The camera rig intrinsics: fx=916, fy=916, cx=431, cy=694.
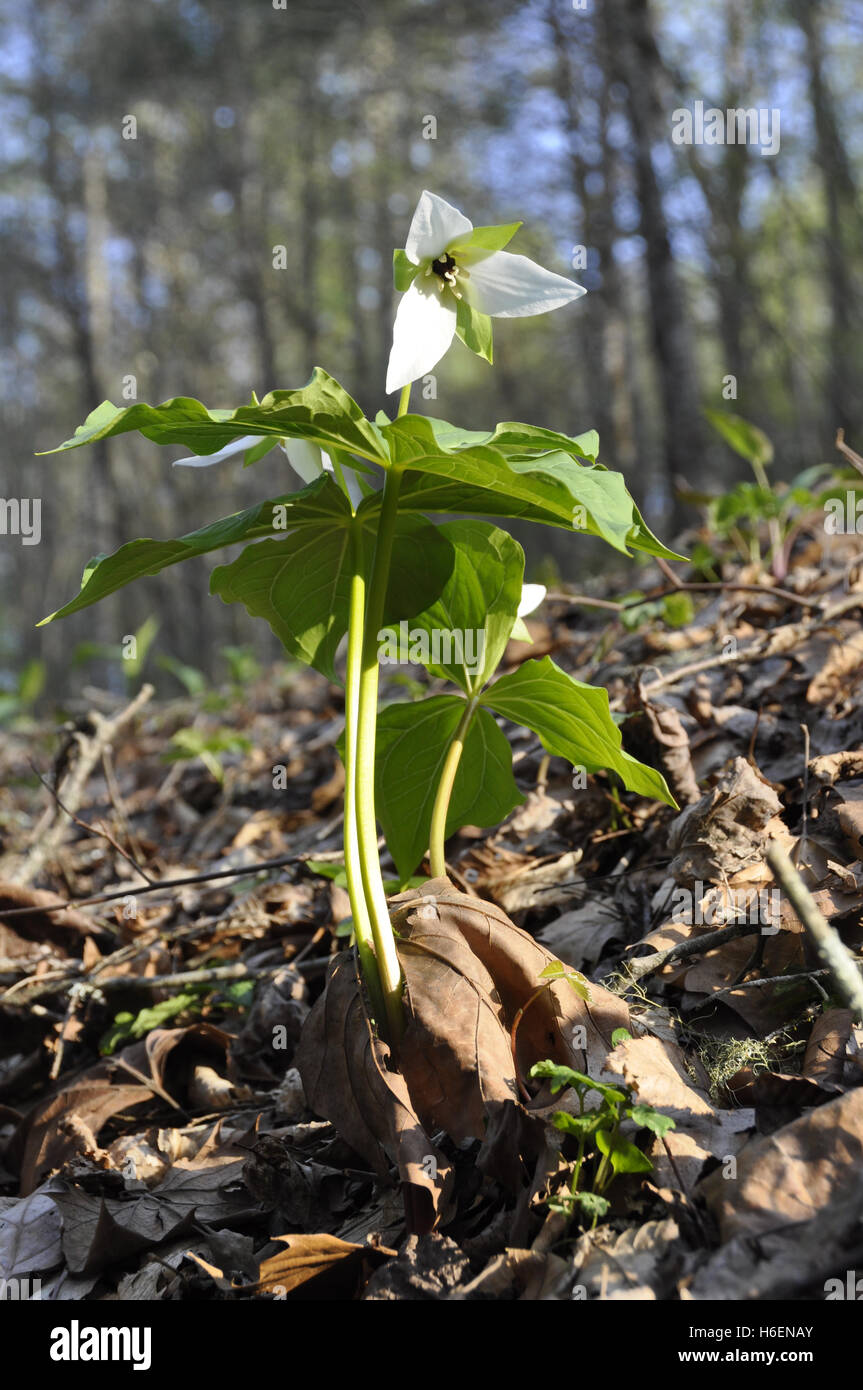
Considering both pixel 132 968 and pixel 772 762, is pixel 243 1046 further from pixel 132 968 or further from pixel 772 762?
pixel 772 762

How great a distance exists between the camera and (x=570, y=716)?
→ 1.44m

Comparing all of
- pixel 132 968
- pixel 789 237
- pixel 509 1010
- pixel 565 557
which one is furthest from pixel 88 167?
pixel 509 1010

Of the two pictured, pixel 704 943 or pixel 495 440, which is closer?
pixel 495 440

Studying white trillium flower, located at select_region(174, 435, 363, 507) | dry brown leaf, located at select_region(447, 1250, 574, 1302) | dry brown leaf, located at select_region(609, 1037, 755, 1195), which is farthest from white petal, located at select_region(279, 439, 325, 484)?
dry brown leaf, located at select_region(447, 1250, 574, 1302)

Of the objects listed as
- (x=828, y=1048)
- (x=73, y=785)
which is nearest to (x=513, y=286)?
(x=828, y=1048)

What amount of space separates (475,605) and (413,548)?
16 cm

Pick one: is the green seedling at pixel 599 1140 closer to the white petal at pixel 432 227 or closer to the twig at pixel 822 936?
the twig at pixel 822 936

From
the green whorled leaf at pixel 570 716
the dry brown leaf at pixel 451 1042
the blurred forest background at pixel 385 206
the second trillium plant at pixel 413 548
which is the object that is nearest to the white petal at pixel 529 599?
the second trillium plant at pixel 413 548

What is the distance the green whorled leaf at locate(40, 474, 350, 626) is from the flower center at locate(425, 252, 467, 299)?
0.31m

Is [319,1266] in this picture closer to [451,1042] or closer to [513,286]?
[451,1042]

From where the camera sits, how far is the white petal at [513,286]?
3.93 ft

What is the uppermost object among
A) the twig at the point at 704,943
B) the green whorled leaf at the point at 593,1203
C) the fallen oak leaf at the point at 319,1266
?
the twig at the point at 704,943

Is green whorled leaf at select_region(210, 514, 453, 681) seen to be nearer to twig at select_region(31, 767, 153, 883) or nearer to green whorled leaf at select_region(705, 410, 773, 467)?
twig at select_region(31, 767, 153, 883)

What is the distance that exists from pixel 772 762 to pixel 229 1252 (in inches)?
56.2
